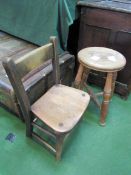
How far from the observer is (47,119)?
1.07m

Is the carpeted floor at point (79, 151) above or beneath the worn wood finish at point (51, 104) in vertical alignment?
beneath

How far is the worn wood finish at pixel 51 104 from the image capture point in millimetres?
989

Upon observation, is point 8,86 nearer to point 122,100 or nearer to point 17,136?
point 17,136

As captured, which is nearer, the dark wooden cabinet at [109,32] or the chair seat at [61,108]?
the chair seat at [61,108]

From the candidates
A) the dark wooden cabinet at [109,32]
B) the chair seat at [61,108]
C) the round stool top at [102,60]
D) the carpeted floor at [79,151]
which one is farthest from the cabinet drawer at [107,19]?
Result: the carpeted floor at [79,151]

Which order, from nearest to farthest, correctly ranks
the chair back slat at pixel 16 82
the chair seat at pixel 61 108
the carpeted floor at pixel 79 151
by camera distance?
1. the chair back slat at pixel 16 82
2. the chair seat at pixel 61 108
3. the carpeted floor at pixel 79 151

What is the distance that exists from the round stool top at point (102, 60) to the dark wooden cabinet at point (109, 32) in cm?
20

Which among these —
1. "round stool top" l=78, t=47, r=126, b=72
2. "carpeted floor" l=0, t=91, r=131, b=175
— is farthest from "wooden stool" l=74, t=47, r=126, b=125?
"carpeted floor" l=0, t=91, r=131, b=175

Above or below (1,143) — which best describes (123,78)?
above

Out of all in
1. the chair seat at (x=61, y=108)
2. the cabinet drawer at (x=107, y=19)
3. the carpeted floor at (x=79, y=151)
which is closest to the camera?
the chair seat at (x=61, y=108)

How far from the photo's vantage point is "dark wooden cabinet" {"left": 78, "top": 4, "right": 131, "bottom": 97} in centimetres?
144

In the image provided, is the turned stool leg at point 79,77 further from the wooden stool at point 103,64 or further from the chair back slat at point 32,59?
the chair back slat at point 32,59

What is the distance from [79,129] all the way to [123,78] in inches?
26.6

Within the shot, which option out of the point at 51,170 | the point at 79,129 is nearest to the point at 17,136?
the point at 51,170
